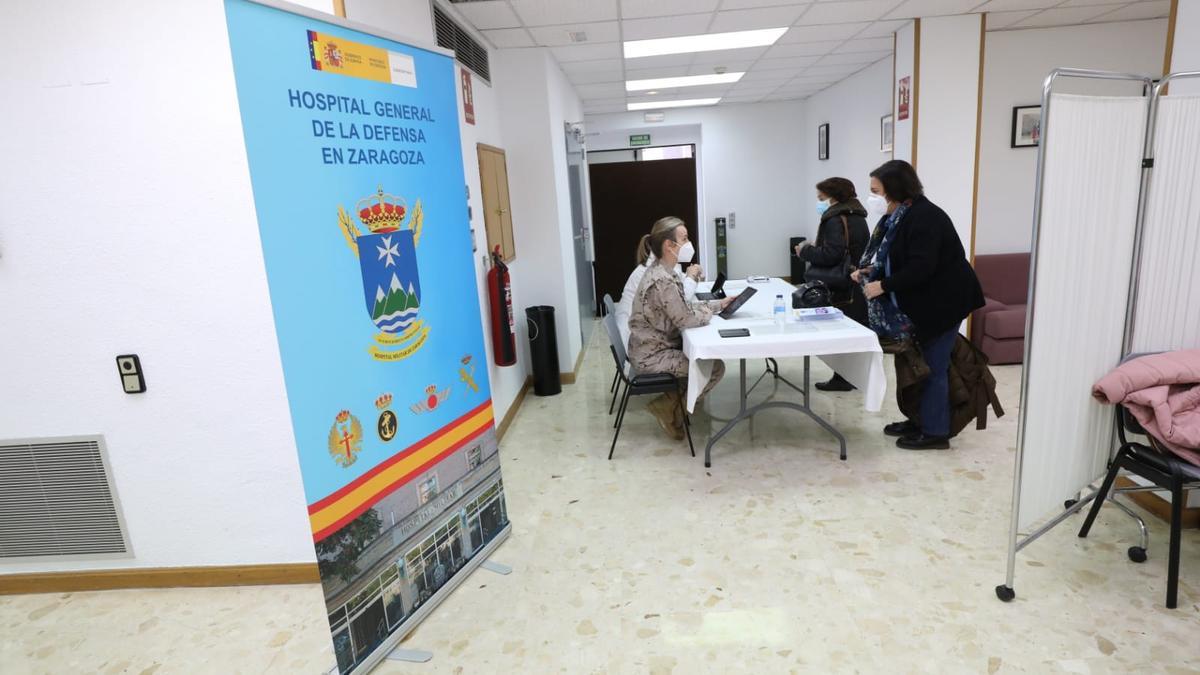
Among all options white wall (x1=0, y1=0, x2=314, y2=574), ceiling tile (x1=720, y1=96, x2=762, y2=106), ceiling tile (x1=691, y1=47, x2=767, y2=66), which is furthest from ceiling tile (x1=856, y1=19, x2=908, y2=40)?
white wall (x1=0, y1=0, x2=314, y2=574)

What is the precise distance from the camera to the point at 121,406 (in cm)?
251

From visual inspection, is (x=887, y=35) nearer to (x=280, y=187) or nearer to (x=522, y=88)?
(x=522, y=88)

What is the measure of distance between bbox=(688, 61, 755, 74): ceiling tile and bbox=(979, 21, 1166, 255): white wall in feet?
6.56

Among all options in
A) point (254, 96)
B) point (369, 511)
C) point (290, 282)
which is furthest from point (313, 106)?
point (369, 511)

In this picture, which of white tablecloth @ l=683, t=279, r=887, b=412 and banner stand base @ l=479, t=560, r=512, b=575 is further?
white tablecloth @ l=683, t=279, r=887, b=412

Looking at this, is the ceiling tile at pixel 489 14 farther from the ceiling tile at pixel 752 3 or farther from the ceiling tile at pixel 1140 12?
the ceiling tile at pixel 1140 12

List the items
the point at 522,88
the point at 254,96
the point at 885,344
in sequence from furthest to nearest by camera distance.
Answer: the point at 522,88 < the point at 885,344 < the point at 254,96

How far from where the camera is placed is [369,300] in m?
2.01

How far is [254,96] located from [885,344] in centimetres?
313

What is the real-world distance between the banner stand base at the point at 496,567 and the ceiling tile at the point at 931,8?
14.1 feet

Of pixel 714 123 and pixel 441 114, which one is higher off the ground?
A: pixel 714 123

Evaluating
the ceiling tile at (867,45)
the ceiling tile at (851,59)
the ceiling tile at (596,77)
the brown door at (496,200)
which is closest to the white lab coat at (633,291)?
the brown door at (496,200)

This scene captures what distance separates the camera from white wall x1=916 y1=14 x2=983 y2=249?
188 inches

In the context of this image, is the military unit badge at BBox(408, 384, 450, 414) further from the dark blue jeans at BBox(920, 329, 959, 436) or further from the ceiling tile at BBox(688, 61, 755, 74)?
the ceiling tile at BBox(688, 61, 755, 74)
